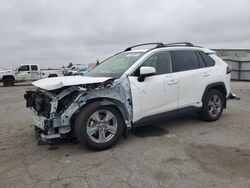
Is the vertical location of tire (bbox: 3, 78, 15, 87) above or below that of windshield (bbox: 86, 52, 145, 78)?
below

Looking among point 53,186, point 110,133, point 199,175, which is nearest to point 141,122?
point 110,133

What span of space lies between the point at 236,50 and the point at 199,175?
34.3 metres

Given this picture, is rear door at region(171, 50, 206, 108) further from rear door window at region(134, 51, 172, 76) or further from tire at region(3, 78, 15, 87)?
tire at region(3, 78, 15, 87)

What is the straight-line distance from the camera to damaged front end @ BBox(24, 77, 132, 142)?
15.1ft

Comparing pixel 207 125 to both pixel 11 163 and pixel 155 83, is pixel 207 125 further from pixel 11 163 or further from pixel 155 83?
pixel 11 163

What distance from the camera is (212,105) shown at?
6656 millimetres

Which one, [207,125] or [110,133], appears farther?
[207,125]

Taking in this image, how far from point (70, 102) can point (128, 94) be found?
1024 mm

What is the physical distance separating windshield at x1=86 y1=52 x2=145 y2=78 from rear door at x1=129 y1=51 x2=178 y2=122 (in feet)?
0.85

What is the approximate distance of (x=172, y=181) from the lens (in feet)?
11.8

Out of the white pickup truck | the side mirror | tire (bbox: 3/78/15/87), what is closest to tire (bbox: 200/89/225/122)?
the side mirror

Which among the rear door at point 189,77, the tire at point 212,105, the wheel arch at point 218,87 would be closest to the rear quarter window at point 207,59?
the rear door at point 189,77

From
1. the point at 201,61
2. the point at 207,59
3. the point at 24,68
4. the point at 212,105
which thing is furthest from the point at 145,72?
the point at 24,68

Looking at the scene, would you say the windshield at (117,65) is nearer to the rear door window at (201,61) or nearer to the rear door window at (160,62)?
the rear door window at (160,62)
